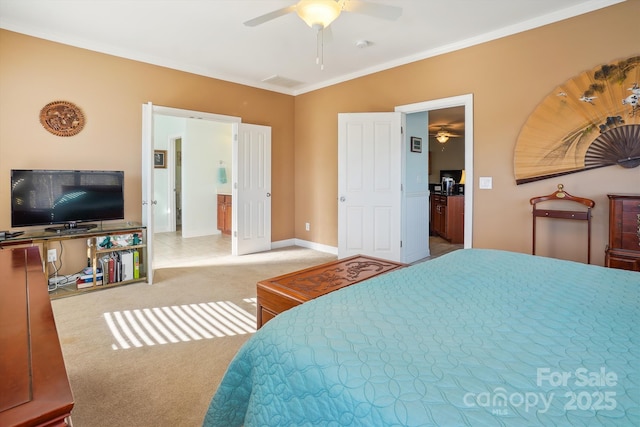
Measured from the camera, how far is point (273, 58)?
4309 mm

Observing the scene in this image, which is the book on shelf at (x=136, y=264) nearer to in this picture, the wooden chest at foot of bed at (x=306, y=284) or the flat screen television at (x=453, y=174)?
the wooden chest at foot of bed at (x=306, y=284)

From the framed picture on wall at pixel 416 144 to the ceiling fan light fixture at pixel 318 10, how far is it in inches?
116

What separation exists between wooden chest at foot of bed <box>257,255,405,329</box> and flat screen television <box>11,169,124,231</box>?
105 inches

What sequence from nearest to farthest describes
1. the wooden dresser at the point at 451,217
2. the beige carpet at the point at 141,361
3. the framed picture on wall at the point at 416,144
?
the beige carpet at the point at 141,361, the framed picture on wall at the point at 416,144, the wooden dresser at the point at 451,217

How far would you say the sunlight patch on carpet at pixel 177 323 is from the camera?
2486 millimetres

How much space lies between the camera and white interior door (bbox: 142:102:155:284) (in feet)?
12.4

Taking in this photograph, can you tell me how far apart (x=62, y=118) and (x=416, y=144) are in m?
4.52

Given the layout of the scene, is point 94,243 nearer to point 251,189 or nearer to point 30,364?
point 251,189

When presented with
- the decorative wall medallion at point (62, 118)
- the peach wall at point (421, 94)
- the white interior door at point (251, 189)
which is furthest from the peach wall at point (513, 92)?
the decorative wall medallion at point (62, 118)

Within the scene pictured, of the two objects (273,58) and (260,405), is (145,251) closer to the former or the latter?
(273,58)

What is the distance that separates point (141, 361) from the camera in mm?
2164

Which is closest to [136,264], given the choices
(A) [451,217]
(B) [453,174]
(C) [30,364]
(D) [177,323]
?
(D) [177,323]

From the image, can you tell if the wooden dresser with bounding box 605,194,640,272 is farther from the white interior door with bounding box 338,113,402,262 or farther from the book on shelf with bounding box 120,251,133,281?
the book on shelf with bounding box 120,251,133,281

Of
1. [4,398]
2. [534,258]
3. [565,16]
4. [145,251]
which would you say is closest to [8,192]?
[145,251]
